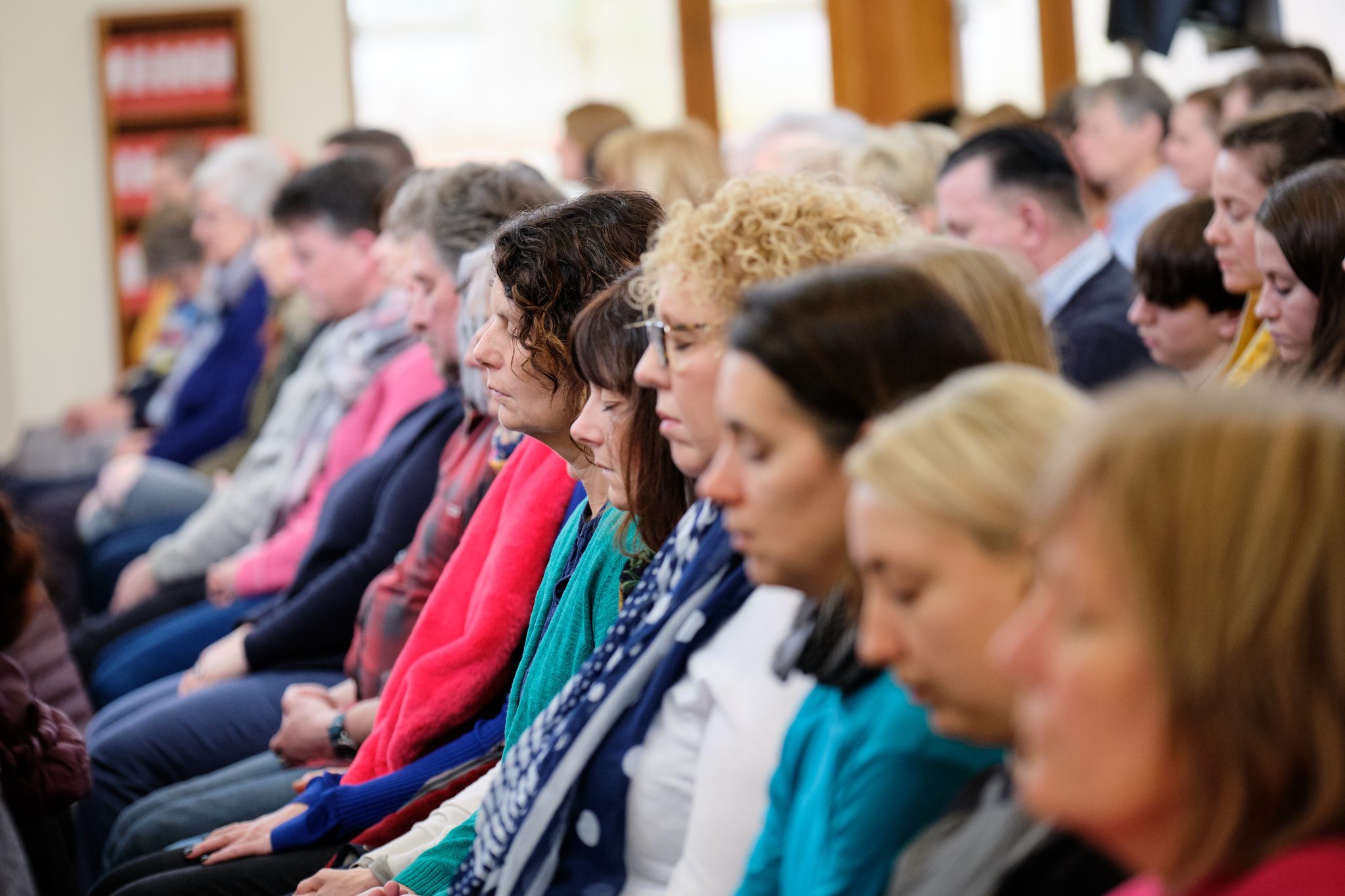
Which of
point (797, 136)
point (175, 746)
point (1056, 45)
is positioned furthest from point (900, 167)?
point (1056, 45)

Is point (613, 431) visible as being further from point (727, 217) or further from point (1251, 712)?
point (1251, 712)

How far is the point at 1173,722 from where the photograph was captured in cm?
74

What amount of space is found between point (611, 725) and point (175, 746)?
1.49 m

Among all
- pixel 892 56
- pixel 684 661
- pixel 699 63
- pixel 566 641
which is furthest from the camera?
pixel 699 63

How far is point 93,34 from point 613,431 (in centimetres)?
677

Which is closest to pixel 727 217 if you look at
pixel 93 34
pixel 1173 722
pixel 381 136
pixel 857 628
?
pixel 857 628

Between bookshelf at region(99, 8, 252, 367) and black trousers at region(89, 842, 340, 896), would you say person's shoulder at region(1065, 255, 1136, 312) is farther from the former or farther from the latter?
Result: bookshelf at region(99, 8, 252, 367)

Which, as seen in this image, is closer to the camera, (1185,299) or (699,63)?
(1185,299)

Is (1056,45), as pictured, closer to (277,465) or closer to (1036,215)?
(1036,215)

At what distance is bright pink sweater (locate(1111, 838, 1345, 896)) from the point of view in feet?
2.38

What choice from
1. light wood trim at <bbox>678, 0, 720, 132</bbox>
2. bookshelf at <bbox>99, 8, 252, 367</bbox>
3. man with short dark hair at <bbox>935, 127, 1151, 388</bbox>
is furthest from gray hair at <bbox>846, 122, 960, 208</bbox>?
bookshelf at <bbox>99, 8, 252, 367</bbox>

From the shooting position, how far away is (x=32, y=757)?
209 centimetres

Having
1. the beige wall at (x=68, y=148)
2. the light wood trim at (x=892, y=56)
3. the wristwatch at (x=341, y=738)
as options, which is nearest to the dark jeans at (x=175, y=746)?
the wristwatch at (x=341, y=738)

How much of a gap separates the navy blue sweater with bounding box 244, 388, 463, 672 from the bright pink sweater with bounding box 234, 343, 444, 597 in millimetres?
252
